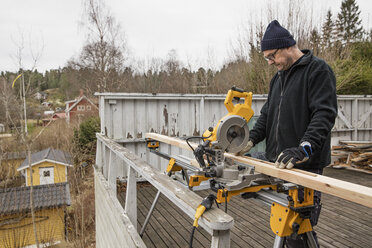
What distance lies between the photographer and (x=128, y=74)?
1734cm

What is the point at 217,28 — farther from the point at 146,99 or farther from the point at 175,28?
the point at 146,99

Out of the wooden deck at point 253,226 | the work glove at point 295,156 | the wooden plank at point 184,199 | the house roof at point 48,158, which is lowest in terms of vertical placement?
the house roof at point 48,158

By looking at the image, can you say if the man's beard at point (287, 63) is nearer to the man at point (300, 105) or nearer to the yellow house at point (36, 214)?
the man at point (300, 105)

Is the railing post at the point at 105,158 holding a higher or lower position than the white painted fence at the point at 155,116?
lower

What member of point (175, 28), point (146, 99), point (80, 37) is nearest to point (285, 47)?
point (146, 99)

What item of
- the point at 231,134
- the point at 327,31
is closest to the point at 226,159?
the point at 231,134

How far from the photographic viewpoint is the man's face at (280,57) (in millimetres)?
1802

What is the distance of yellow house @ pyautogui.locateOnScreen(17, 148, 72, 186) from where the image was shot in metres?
17.9

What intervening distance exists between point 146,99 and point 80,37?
13.1 m

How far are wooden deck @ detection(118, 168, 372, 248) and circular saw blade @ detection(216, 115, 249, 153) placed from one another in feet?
4.89

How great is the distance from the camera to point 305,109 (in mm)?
1738

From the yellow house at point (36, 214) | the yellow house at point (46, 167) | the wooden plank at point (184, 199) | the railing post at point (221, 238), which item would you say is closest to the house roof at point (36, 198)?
the yellow house at point (36, 214)

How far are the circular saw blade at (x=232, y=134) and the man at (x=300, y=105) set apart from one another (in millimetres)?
142

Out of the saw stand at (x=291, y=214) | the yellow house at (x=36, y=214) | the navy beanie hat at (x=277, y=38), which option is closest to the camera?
the saw stand at (x=291, y=214)
